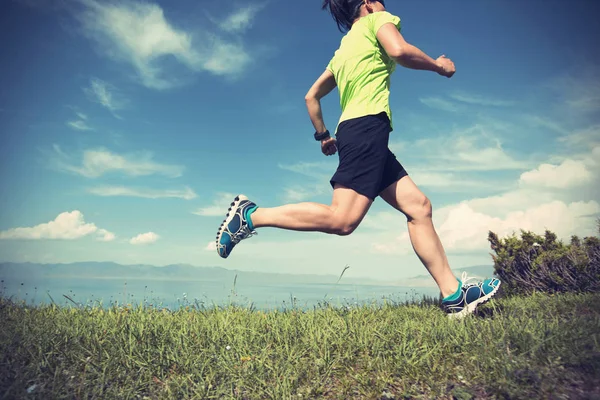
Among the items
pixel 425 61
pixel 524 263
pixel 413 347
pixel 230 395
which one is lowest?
pixel 230 395

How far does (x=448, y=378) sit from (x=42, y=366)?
8.59 feet

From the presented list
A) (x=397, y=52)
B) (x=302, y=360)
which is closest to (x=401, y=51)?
(x=397, y=52)

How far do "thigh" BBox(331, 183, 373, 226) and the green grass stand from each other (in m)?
0.89

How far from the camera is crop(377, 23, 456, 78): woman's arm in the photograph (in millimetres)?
3650

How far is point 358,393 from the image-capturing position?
107 inches

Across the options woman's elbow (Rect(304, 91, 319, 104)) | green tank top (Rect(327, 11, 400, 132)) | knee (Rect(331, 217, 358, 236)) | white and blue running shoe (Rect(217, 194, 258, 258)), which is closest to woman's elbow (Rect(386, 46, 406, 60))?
green tank top (Rect(327, 11, 400, 132))

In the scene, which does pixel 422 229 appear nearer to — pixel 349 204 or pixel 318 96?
pixel 349 204

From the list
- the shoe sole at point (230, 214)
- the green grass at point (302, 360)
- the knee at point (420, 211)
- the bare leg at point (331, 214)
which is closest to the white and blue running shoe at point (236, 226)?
the shoe sole at point (230, 214)

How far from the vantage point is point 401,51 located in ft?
11.9

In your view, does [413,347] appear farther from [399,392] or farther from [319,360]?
[319,360]

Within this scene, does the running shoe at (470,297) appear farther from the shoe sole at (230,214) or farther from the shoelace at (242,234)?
the shoe sole at (230,214)

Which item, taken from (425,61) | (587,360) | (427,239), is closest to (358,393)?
(587,360)

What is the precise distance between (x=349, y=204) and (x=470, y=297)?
4.88ft

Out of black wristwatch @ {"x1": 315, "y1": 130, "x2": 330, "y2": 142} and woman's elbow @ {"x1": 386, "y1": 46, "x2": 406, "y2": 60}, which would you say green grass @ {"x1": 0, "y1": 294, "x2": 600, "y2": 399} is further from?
woman's elbow @ {"x1": 386, "y1": 46, "x2": 406, "y2": 60}
